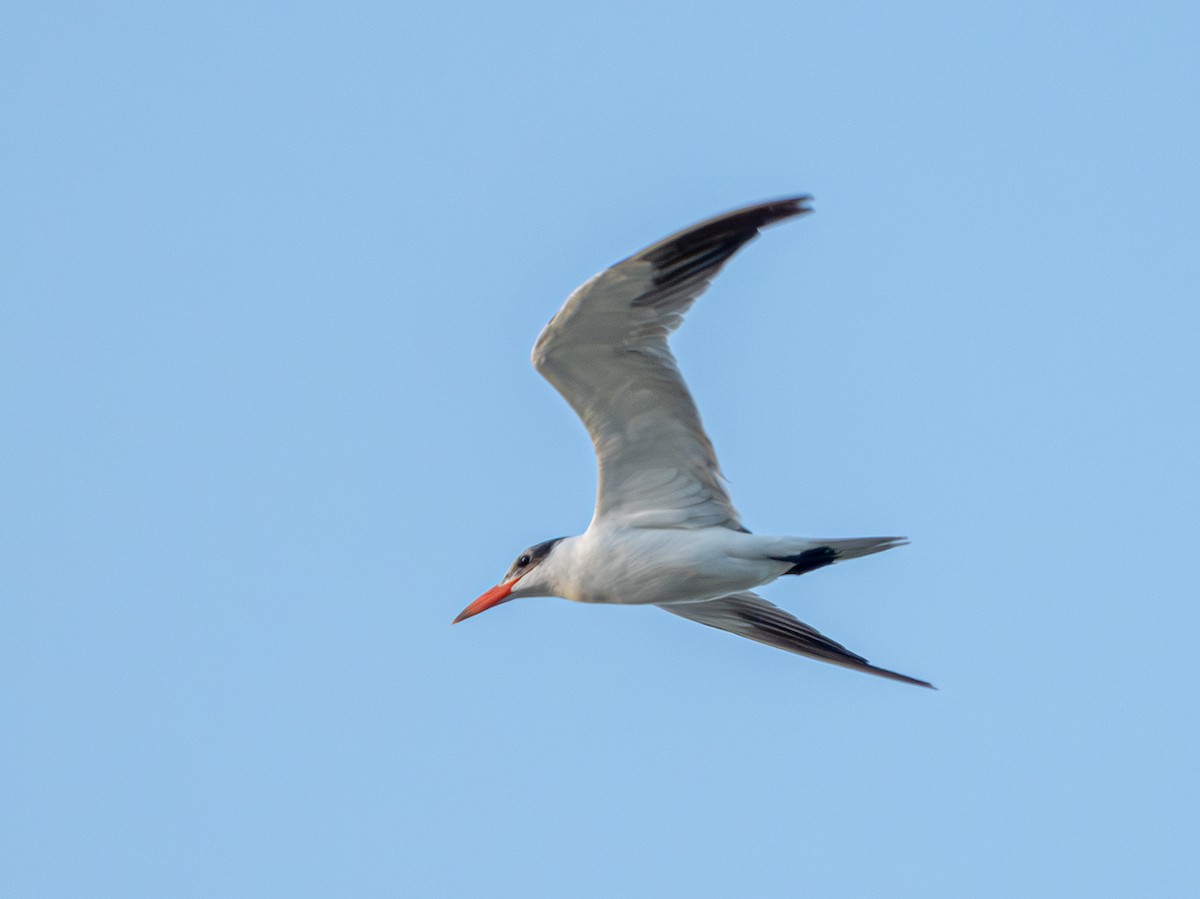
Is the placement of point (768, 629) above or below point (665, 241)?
below

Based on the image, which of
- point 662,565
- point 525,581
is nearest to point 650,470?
point 662,565

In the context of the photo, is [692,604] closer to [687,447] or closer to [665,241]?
[687,447]

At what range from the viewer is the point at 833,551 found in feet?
35.1

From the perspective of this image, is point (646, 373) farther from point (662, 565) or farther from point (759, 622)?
point (759, 622)

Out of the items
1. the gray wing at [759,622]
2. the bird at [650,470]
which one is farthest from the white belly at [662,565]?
the gray wing at [759,622]

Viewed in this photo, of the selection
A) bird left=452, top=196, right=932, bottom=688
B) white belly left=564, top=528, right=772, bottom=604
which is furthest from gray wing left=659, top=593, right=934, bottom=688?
white belly left=564, top=528, right=772, bottom=604

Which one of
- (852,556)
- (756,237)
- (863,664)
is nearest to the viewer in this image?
(756,237)

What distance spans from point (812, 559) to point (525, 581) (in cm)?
197

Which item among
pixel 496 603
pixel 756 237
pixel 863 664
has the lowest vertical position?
pixel 863 664

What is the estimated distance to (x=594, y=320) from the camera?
10336mm

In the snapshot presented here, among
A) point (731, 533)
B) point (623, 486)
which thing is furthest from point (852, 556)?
point (623, 486)

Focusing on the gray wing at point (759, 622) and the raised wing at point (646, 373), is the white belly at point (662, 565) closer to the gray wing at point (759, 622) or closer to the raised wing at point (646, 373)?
the raised wing at point (646, 373)

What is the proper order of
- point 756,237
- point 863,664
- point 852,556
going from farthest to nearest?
point 863,664, point 852,556, point 756,237

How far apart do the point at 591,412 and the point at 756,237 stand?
1.62m
